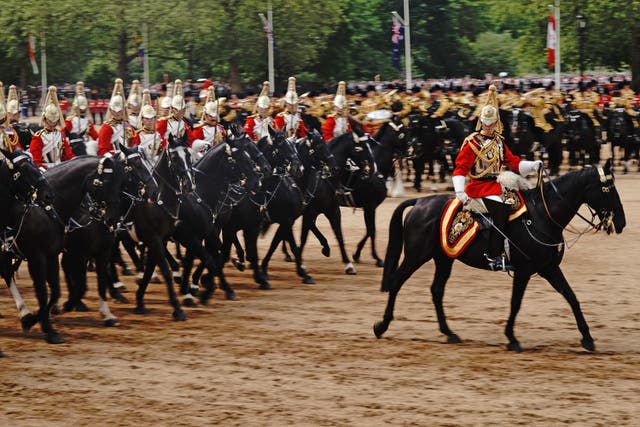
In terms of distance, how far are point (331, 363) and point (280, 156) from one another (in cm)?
518

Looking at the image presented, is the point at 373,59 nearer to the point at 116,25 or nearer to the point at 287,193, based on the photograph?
the point at 116,25

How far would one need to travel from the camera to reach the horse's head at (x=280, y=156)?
15289mm

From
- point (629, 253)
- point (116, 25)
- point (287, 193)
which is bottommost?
point (629, 253)

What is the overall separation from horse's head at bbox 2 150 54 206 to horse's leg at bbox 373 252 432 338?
3287mm

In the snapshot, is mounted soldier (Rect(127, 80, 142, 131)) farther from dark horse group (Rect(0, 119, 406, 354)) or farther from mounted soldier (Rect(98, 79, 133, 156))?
dark horse group (Rect(0, 119, 406, 354))

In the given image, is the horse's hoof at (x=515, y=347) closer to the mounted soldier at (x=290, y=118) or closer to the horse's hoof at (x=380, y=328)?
the horse's hoof at (x=380, y=328)

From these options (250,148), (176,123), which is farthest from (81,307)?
(176,123)

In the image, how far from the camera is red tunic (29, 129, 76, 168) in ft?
46.9

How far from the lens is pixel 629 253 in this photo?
17.5 metres

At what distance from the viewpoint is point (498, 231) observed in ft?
36.4

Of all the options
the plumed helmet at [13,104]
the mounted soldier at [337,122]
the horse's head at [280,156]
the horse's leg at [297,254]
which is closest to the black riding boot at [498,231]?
the horse's leg at [297,254]

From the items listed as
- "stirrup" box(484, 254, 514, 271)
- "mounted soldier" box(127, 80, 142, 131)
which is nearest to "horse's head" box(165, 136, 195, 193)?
"mounted soldier" box(127, 80, 142, 131)

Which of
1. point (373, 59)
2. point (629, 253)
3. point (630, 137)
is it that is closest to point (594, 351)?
point (629, 253)

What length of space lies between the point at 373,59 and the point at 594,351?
56015 millimetres
